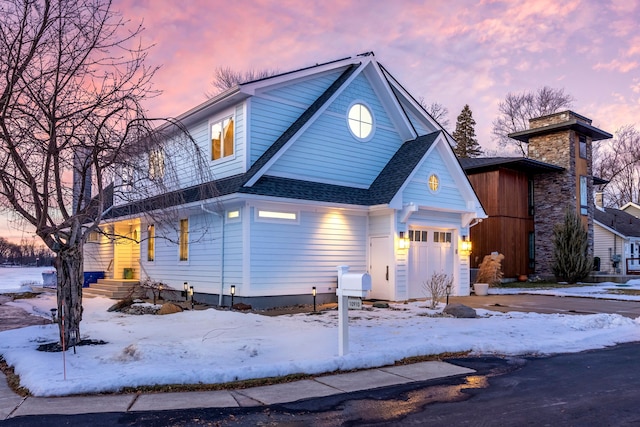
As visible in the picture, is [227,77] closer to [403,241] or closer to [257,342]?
[403,241]

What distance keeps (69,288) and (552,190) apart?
85.1ft

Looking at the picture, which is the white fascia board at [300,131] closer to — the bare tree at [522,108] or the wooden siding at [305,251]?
the wooden siding at [305,251]

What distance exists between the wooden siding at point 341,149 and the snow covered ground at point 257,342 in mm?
4481

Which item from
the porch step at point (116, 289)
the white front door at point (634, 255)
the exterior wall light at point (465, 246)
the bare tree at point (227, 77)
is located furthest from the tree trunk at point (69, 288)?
the white front door at point (634, 255)

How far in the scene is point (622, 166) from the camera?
47094 mm

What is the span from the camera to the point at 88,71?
7734 millimetres

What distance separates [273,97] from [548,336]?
945 centimetres

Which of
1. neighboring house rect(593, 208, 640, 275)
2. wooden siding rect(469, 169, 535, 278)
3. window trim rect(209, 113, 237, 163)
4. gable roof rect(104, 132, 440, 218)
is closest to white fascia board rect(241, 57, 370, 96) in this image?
window trim rect(209, 113, 237, 163)

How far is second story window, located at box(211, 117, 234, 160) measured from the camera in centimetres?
1459

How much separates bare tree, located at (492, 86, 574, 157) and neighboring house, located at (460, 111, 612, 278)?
14880 mm

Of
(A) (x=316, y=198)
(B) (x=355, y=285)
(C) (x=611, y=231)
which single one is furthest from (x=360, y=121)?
(C) (x=611, y=231)

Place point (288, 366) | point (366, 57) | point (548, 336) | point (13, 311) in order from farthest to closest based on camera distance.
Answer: point (366, 57) → point (13, 311) → point (548, 336) → point (288, 366)

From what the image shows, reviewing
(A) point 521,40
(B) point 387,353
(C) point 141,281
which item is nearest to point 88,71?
(B) point 387,353

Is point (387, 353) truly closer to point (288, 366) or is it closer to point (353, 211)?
point (288, 366)
